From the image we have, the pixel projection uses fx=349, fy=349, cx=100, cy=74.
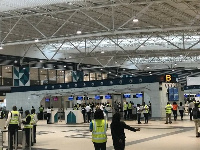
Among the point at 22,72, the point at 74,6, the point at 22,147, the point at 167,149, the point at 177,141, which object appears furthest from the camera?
the point at 22,72

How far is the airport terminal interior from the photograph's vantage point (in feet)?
55.4

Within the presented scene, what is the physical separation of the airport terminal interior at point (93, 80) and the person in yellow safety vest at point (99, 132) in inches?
179

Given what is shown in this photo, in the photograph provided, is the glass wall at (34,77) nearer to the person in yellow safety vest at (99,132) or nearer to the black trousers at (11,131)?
the black trousers at (11,131)

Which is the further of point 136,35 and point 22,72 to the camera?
point 22,72

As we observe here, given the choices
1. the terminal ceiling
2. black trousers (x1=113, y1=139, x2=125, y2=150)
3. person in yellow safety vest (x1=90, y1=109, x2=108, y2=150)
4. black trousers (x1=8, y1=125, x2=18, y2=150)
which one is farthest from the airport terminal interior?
person in yellow safety vest (x1=90, y1=109, x2=108, y2=150)

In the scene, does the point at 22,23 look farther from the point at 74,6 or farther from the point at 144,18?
the point at 144,18

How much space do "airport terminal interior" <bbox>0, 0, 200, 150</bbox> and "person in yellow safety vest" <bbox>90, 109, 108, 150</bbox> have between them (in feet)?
15.0

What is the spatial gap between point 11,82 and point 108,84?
15.6 m

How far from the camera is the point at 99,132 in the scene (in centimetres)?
806

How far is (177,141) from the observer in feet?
46.2

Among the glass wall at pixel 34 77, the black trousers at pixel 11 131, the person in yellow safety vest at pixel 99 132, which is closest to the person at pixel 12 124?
the black trousers at pixel 11 131

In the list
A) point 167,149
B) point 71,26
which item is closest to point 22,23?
point 71,26

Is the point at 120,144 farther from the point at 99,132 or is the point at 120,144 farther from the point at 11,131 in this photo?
the point at 11,131

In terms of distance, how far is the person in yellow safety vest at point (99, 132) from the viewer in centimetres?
802
